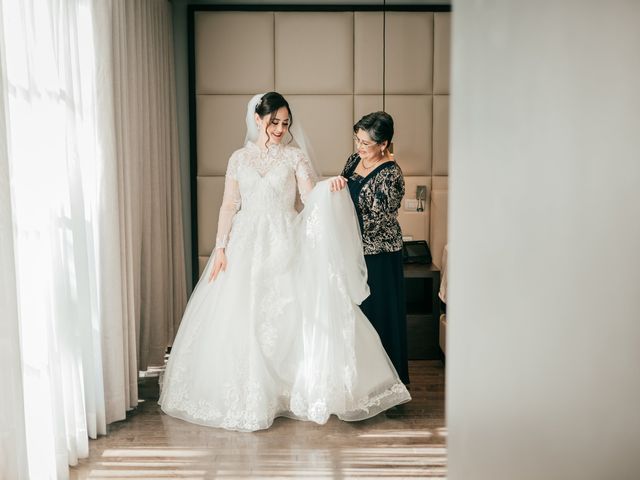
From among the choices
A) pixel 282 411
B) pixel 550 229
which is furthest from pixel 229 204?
pixel 550 229

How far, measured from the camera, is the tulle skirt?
2.80 m

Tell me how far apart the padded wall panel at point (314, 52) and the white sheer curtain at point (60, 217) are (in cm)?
152

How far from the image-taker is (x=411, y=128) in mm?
4117

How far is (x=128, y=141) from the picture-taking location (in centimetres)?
304

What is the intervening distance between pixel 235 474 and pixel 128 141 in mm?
1643

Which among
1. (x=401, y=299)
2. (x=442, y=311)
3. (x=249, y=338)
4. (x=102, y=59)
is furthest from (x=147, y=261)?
(x=442, y=311)

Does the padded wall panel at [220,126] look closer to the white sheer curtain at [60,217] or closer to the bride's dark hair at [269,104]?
the bride's dark hair at [269,104]

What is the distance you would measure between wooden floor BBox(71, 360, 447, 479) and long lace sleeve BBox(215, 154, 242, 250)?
0.90 m

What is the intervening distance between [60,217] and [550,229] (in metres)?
2.34

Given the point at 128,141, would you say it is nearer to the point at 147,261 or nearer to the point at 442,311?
the point at 147,261

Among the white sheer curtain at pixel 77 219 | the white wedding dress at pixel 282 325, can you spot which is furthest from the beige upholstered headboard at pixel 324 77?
the white wedding dress at pixel 282 325

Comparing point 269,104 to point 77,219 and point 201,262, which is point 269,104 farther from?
point 201,262

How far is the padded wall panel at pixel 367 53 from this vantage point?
4.05m

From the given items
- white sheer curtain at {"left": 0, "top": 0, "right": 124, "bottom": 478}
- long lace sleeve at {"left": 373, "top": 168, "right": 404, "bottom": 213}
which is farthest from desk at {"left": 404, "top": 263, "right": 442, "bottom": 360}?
white sheer curtain at {"left": 0, "top": 0, "right": 124, "bottom": 478}
